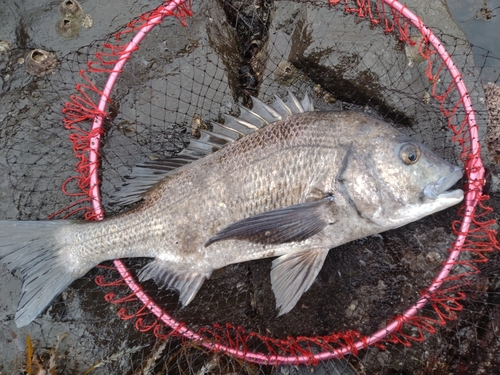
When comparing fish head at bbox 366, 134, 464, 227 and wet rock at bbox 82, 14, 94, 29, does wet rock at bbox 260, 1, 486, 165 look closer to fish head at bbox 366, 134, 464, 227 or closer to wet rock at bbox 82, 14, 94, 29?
fish head at bbox 366, 134, 464, 227

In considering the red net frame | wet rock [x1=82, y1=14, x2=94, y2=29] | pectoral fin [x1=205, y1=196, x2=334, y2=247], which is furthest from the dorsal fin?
wet rock [x1=82, y1=14, x2=94, y2=29]

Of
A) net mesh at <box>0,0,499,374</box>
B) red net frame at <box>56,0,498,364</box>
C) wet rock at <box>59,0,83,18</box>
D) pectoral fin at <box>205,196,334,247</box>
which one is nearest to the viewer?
pectoral fin at <box>205,196,334,247</box>

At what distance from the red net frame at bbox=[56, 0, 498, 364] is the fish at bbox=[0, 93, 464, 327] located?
0.30 metres

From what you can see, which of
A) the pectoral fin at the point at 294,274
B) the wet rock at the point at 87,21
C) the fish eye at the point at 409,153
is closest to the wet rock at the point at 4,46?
the wet rock at the point at 87,21

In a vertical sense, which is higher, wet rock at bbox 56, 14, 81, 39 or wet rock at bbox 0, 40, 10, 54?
wet rock at bbox 56, 14, 81, 39

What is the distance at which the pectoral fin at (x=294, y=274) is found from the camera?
9.49 feet

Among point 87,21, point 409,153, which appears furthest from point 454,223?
point 87,21

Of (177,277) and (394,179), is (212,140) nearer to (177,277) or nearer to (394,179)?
(177,277)

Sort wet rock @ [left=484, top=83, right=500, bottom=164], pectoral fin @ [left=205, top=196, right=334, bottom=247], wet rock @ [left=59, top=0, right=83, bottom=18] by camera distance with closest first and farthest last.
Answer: pectoral fin @ [left=205, top=196, right=334, bottom=247] < wet rock @ [left=484, top=83, right=500, bottom=164] < wet rock @ [left=59, top=0, right=83, bottom=18]

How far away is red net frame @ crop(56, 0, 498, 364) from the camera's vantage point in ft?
9.35

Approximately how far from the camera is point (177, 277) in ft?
10.1

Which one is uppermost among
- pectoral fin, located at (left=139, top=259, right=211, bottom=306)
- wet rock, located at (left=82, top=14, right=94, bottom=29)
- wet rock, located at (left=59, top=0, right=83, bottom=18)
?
wet rock, located at (left=59, top=0, right=83, bottom=18)

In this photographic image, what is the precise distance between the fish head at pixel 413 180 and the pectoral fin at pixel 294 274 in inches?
23.7

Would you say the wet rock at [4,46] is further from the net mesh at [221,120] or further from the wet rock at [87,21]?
the wet rock at [87,21]
